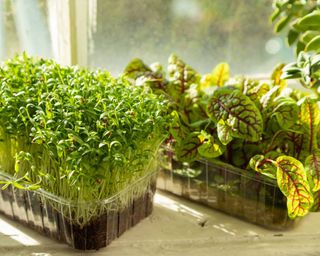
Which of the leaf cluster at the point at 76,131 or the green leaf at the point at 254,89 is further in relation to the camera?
the green leaf at the point at 254,89

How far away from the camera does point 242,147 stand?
1118mm

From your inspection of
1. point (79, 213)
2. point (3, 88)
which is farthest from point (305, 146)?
point (3, 88)

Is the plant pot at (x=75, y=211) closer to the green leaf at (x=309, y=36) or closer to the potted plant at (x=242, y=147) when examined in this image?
the potted plant at (x=242, y=147)

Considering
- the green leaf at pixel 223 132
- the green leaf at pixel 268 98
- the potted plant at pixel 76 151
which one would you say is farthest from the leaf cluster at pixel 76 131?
the green leaf at pixel 268 98

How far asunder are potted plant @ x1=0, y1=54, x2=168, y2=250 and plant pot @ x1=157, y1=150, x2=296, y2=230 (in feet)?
0.34

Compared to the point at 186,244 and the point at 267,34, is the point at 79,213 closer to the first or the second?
the point at 186,244

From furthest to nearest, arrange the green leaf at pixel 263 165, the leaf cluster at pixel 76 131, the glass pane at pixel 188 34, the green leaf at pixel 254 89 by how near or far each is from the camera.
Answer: the glass pane at pixel 188 34, the green leaf at pixel 254 89, the green leaf at pixel 263 165, the leaf cluster at pixel 76 131

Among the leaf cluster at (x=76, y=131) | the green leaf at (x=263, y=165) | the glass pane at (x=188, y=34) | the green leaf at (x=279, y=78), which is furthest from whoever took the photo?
the glass pane at (x=188, y=34)

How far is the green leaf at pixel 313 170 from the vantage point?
0.99 m

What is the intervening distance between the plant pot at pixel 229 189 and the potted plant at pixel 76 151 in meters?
0.10

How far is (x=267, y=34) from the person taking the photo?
1527 millimetres

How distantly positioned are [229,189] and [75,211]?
1.07 feet

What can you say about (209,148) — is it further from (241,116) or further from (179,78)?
(179,78)

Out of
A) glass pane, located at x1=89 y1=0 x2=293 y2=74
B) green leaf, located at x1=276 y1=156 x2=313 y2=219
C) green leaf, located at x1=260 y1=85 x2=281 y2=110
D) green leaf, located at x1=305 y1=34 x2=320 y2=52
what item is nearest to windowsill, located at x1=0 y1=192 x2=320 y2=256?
green leaf, located at x1=276 y1=156 x2=313 y2=219
